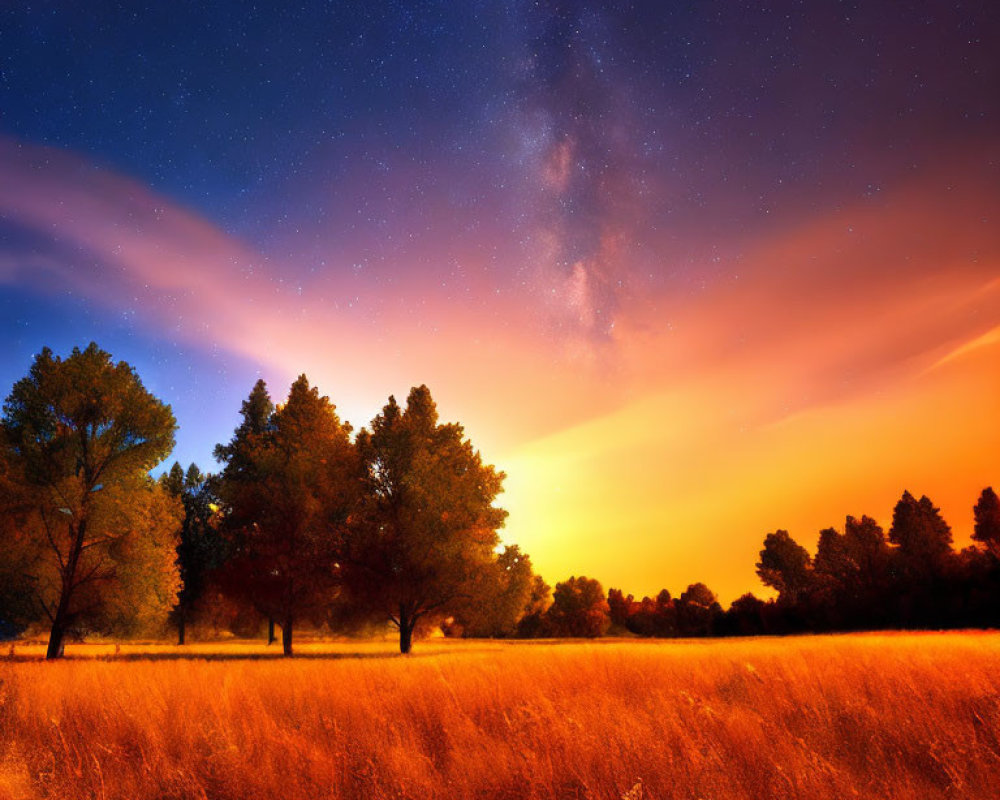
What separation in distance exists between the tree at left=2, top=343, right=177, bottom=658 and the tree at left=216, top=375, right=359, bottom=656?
3567mm

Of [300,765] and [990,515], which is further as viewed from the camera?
[990,515]

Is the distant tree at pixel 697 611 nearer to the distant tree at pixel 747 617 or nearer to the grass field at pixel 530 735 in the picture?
the distant tree at pixel 747 617

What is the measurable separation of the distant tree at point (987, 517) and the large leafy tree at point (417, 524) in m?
51.9

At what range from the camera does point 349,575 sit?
23781 millimetres

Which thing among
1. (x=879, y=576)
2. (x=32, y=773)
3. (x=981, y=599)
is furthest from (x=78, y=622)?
(x=879, y=576)

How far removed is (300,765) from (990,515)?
65.8 meters

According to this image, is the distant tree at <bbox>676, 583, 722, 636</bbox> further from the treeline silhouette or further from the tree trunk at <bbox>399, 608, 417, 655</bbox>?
the tree trunk at <bbox>399, 608, 417, 655</bbox>

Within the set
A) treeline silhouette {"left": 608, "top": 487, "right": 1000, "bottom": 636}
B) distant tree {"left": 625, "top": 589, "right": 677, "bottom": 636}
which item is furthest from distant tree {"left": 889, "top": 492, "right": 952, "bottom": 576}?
distant tree {"left": 625, "top": 589, "right": 677, "bottom": 636}

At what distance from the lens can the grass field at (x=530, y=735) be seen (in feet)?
14.7

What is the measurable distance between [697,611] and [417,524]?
187 feet

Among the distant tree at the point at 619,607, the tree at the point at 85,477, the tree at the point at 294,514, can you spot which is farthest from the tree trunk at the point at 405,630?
the distant tree at the point at 619,607

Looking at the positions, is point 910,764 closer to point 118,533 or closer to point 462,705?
point 462,705

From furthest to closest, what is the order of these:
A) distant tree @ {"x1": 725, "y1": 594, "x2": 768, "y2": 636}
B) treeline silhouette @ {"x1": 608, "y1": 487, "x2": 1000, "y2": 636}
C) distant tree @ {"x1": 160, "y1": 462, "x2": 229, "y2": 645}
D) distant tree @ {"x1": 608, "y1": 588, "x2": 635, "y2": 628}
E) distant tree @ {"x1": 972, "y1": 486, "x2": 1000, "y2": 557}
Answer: distant tree @ {"x1": 608, "y1": 588, "x2": 635, "y2": 628} → distant tree @ {"x1": 725, "y1": 594, "x2": 768, "y2": 636} → distant tree @ {"x1": 972, "y1": 486, "x2": 1000, "y2": 557} → treeline silhouette @ {"x1": 608, "y1": 487, "x2": 1000, "y2": 636} → distant tree @ {"x1": 160, "y1": 462, "x2": 229, "y2": 645}

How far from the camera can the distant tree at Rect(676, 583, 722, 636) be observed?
64812 millimetres
